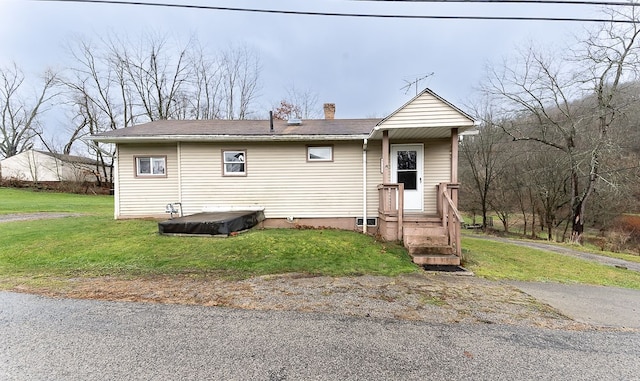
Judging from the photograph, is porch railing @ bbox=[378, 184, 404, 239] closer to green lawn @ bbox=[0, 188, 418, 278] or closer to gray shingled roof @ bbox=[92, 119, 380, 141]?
green lawn @ bbox=[0, 188, 418, 278]

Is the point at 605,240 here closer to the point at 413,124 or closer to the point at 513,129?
the point at 513,129

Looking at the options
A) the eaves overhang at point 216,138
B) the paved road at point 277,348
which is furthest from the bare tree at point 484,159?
the paved road at point 277,348

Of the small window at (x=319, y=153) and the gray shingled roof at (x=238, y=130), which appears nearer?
the gray shingled roof at (x=238, y=130)

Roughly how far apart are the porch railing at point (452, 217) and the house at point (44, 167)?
126ft

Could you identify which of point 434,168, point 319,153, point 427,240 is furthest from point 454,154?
point 319,153

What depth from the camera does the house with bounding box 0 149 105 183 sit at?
32812mm

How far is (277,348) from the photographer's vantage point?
2.82 m

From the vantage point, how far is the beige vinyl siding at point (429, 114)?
A: 7625 mm

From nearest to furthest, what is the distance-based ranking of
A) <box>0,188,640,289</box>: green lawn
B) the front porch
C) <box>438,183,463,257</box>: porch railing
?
<box>0,188,640,289</box>: green lawn < the front porch < <box>438,183,463,257</box>: porch railing

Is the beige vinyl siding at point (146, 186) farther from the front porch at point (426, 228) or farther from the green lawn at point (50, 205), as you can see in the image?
the front porch at point (426, 228)

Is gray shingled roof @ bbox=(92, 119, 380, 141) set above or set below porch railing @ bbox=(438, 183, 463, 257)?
above

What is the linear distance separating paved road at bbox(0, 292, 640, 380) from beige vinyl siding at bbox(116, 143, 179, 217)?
6430 millimetres

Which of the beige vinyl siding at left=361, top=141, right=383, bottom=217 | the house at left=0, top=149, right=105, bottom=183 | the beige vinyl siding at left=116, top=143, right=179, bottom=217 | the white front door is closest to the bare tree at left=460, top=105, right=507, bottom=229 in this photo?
the white front door

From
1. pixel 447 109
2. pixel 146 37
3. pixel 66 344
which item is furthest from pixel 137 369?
pixel 146 37
